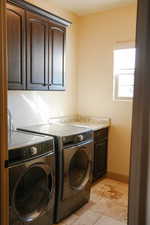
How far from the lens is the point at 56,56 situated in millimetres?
2623

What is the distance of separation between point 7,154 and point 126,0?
2683 millimetres

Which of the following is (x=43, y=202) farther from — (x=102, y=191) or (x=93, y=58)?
(x=93, y=58)

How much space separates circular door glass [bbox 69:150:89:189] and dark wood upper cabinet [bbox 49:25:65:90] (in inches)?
36.1

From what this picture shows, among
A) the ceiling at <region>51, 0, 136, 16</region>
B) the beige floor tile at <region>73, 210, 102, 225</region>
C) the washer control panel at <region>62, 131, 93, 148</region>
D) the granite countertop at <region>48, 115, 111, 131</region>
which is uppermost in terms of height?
the ceiling at <region>51, 0, 136, 16</region>

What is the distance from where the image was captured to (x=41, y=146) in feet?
6.24

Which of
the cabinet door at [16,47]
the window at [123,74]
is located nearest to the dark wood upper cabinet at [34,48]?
the cabinet door at [16,47]

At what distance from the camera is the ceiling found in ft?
9.68

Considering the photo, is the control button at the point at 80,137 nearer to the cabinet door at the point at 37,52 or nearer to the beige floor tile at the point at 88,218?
the cabinet door at the point at 37,52

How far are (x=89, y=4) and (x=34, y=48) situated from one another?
1366 millimetres

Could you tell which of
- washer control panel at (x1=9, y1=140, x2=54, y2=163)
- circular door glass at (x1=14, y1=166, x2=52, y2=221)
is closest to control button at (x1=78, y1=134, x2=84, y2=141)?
washer control panel at (x1=9, y1=140, x2=54, y2=163)

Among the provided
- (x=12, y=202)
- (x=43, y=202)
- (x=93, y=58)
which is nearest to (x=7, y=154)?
(x=12, y=202)

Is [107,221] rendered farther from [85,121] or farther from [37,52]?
[37,52]

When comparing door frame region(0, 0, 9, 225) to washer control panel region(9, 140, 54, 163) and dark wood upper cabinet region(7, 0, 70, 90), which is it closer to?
washer control panel region(9, 140, 54, 163)

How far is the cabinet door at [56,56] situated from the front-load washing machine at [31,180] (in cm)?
89
